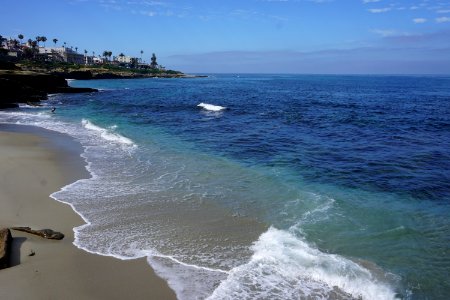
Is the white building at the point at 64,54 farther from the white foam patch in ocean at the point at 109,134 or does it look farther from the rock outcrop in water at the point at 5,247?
the rock outcrop in water at the point at 5,247

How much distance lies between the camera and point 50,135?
2452 centimetres

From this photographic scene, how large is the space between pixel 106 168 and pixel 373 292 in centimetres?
1237

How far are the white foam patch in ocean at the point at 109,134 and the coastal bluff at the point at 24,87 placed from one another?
18074 mm

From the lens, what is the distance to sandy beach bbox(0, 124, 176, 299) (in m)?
7.25

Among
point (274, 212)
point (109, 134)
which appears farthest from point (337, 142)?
point (109, 134)

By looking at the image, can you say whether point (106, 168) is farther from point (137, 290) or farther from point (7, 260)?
point (137, 290)

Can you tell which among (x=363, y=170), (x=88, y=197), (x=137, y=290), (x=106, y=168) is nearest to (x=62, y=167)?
(x=106, y=168)

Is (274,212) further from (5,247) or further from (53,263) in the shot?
(5,247)

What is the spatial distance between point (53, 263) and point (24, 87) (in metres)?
47.1

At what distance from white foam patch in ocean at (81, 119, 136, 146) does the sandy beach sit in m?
7.56

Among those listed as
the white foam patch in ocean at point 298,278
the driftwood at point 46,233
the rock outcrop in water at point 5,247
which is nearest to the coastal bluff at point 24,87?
the driftwood at point 46,233

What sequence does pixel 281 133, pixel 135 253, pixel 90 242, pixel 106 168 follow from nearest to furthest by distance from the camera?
pixel 135 253 → pixel 90 242 → pixel 106 168 → pixel 281 133

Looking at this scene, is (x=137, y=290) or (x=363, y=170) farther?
(x=363, y=170)

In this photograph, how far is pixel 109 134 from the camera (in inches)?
999
